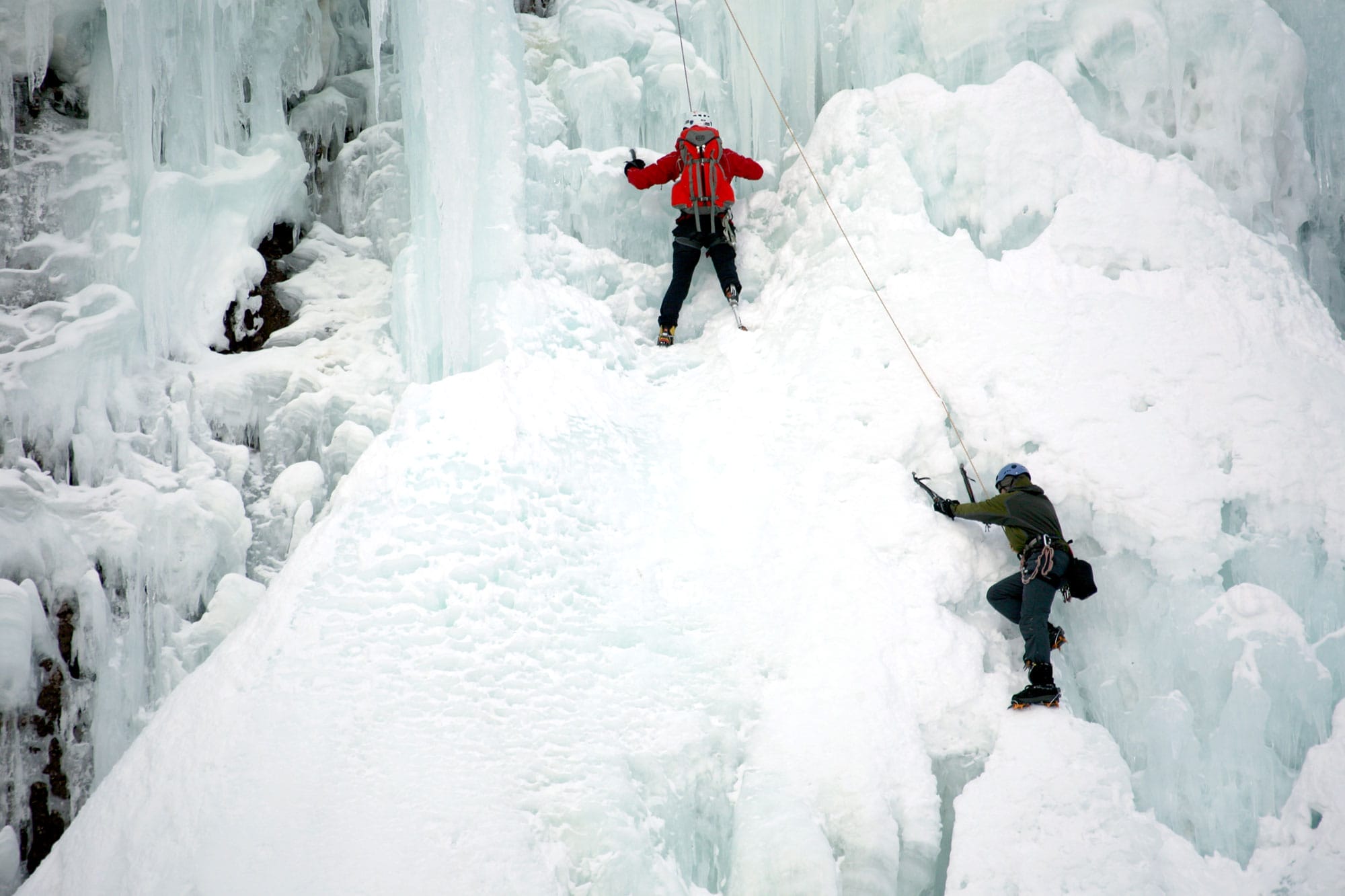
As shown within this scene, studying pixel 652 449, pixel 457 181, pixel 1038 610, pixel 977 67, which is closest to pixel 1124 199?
pixel 977 67

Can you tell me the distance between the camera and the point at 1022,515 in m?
4.38

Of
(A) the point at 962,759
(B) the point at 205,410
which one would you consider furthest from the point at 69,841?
(A) the point at 962,759

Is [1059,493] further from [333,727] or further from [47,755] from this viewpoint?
[47,755]

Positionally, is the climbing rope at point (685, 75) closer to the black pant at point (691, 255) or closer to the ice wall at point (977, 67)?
the ice wall at point (977, 67)

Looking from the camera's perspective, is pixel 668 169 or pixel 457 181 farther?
pixel 668 169

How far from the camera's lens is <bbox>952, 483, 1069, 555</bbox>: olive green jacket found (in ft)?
14.2

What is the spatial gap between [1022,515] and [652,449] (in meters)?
2.12

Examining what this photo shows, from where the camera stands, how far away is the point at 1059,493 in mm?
4715

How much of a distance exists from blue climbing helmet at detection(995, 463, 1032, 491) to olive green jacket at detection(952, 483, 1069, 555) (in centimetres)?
6

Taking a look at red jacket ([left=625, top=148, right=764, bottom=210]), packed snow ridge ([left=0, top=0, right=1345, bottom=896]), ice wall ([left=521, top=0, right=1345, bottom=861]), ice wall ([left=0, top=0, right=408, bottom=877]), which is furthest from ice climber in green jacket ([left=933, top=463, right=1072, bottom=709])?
ice wall ([left=0, top=0, right=408, bottom=877])

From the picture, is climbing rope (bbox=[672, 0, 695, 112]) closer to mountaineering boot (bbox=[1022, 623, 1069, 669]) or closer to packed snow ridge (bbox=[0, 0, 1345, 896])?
packed snow ridge (bbox=[0, 0, 1345, 896])

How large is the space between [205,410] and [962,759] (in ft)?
15.2

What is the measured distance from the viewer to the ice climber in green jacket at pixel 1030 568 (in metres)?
4.15

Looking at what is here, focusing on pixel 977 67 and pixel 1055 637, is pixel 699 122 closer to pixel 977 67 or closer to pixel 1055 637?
pixel 977 67
